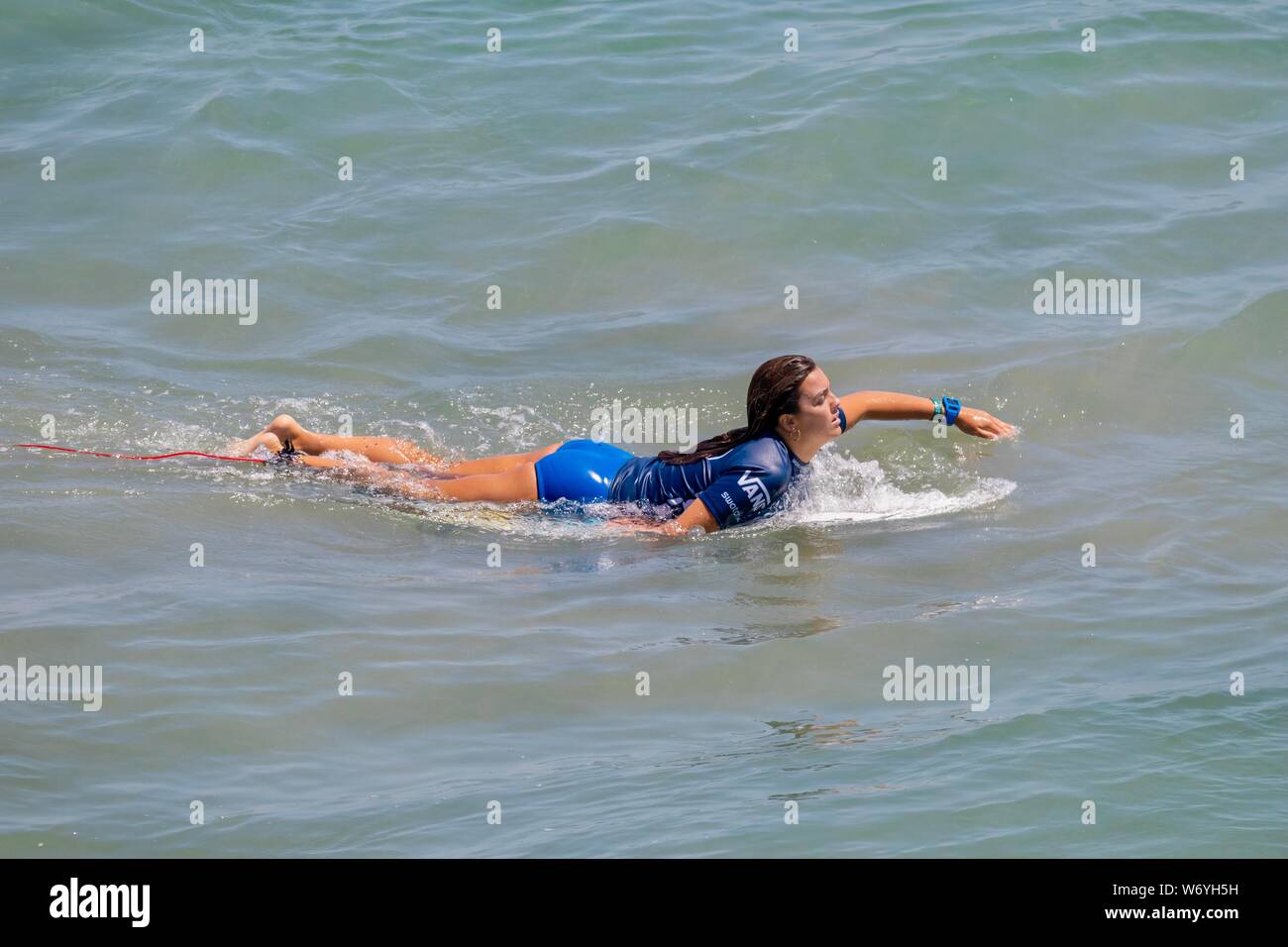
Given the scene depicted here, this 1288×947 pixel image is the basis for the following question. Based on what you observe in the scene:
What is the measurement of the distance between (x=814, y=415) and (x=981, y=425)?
1242 millimetres

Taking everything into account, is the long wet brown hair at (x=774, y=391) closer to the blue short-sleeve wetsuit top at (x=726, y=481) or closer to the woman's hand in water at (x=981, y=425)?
the blue short-sleeve wetsuit top at (x=726, y=481)

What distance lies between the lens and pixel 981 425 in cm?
817

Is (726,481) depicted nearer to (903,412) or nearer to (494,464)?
(903,412)

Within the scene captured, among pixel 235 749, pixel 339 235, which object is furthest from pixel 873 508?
pixel 339 235

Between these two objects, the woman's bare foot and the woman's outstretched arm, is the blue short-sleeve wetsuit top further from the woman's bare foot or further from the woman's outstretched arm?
the woman's bare foot

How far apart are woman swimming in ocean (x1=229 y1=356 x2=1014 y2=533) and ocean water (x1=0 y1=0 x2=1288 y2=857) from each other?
17cm

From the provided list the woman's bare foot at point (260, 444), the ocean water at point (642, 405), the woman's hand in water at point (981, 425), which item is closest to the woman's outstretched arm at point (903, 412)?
the woman's hand in water at point (981, 425)

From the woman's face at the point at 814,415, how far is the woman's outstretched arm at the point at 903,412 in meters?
0.23

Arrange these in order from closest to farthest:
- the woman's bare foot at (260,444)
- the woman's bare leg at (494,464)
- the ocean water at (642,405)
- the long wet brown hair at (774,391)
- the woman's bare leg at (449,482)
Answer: the ocean water at (642,405) → the long wet brown hair at (774,391) → the woman's bare leg at (449,482) → the woman's bare leg at (494,464) → the woman's bare foot at (260,444)

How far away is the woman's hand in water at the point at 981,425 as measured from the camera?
810 centimetres

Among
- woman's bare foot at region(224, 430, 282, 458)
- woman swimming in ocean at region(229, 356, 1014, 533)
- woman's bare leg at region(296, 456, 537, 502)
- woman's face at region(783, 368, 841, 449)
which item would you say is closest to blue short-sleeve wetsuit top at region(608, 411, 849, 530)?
woman swimming in ocean at region(229, 356, 1014, 533)
